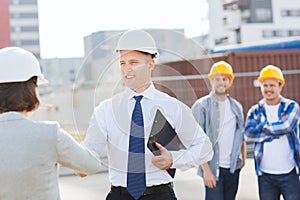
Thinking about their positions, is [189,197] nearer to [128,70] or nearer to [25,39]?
[128,70]

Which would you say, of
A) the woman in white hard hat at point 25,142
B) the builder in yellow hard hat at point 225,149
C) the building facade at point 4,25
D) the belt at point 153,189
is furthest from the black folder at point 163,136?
the building facade at point 4,25

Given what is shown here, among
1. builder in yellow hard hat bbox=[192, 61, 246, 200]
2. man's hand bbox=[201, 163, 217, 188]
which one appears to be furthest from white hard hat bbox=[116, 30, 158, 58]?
man's hand bbox=[201, 163, 217, 188]

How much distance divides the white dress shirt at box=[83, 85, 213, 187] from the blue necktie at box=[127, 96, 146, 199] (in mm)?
22

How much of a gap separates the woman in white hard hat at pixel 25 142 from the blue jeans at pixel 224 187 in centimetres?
279

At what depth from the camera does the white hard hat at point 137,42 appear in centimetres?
280

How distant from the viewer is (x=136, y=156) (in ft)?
9.60

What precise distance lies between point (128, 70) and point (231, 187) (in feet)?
8.94

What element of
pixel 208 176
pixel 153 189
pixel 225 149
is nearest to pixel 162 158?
pixel 153 189

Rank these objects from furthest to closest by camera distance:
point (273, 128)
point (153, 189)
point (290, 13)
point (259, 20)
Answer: point (290, 13), point (259, 20), point (273, 128), point (153, 189)

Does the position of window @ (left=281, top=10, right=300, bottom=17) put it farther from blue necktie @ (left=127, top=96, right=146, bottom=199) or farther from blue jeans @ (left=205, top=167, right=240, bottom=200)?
blue necktie @ (left=127, top=96, right=146, bottom=199)

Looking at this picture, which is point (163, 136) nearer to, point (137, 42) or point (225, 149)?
point (137, 42)

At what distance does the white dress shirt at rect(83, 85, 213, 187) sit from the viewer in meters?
2.96

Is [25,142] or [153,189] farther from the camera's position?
[153,189]

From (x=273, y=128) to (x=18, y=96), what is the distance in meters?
3.01
